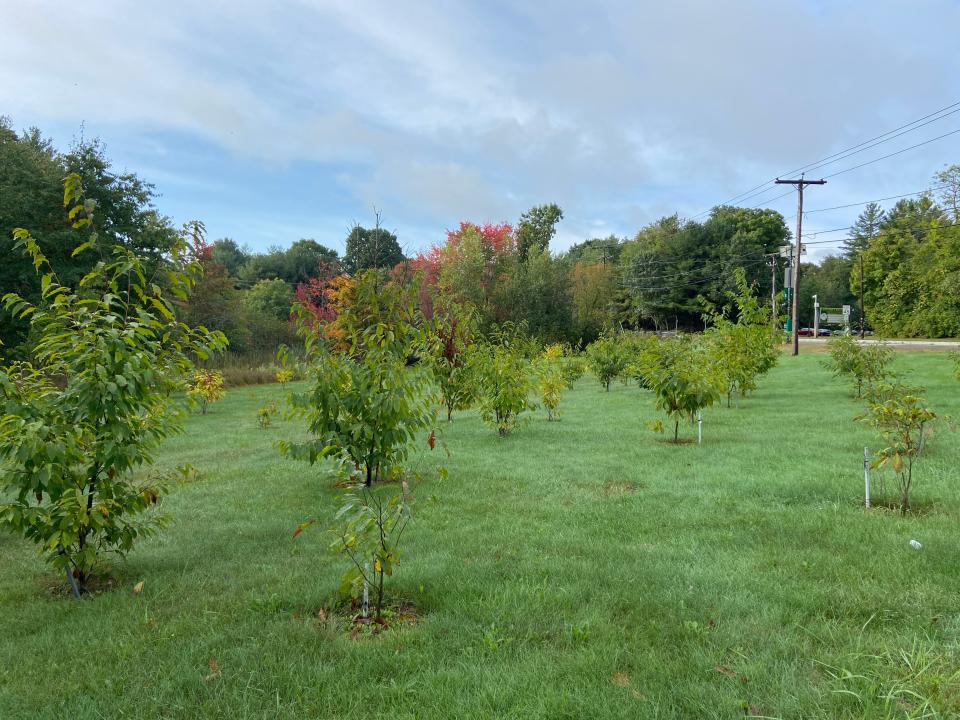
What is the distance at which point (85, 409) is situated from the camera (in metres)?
3.18

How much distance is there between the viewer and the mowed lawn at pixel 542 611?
2.34 meters

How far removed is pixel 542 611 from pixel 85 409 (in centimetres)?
262

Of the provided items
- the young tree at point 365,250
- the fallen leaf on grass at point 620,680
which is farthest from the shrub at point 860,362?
the fallen leaf on grass at point 620,680

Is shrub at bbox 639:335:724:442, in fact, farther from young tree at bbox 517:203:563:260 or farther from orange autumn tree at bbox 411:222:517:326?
young tree at bbox 517:203:563:260

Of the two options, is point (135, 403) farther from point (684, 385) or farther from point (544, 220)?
point (544, 220)

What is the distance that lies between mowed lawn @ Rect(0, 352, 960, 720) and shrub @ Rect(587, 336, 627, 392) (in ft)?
35.1

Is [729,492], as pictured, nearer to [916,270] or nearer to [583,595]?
[583,595]

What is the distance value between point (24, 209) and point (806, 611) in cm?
1912

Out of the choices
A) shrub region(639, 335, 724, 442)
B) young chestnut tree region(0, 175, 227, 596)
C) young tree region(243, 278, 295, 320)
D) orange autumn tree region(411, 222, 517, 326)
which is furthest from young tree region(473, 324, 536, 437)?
young tree region(243, 278, 295, 320)

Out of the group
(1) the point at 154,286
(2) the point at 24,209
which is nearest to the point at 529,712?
(1) the point at 154,286

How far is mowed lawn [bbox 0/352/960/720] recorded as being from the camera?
234 centimetres

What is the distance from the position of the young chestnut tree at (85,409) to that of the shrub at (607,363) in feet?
45.4

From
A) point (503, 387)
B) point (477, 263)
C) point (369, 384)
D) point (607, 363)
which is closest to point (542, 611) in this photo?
point (369, 384)

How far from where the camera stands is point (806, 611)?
9.68 ft
